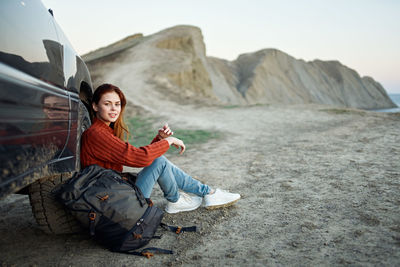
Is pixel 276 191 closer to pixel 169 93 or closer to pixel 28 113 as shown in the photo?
pixel 28 113

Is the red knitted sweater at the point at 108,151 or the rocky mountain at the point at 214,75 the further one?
the rocky mountain at the point at 214,75

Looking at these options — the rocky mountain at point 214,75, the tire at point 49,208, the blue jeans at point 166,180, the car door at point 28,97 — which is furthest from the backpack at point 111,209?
the rocky mountain at point 214,75

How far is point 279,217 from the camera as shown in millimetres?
2582

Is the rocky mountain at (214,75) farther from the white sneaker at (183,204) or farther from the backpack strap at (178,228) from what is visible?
the backpack strap at (178,228)

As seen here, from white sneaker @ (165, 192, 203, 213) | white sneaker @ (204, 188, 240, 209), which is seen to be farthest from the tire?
white sneaker @ (204, 188, 240, 209)

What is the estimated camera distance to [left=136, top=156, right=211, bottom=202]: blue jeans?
8.18 ft

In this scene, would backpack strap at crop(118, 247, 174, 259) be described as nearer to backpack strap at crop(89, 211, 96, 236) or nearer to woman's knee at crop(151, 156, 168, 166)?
backpack strap at crop(89, 211, 96, 236)

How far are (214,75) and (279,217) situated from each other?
34029mm

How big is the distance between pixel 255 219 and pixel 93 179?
1.45 m

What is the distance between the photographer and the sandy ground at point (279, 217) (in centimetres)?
199

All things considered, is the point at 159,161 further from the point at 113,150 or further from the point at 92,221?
the point at 92,221

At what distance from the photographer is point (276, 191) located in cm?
324

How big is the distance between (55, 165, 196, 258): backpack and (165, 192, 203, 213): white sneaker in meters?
0.63

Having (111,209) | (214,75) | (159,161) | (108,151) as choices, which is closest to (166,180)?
(159,161)
